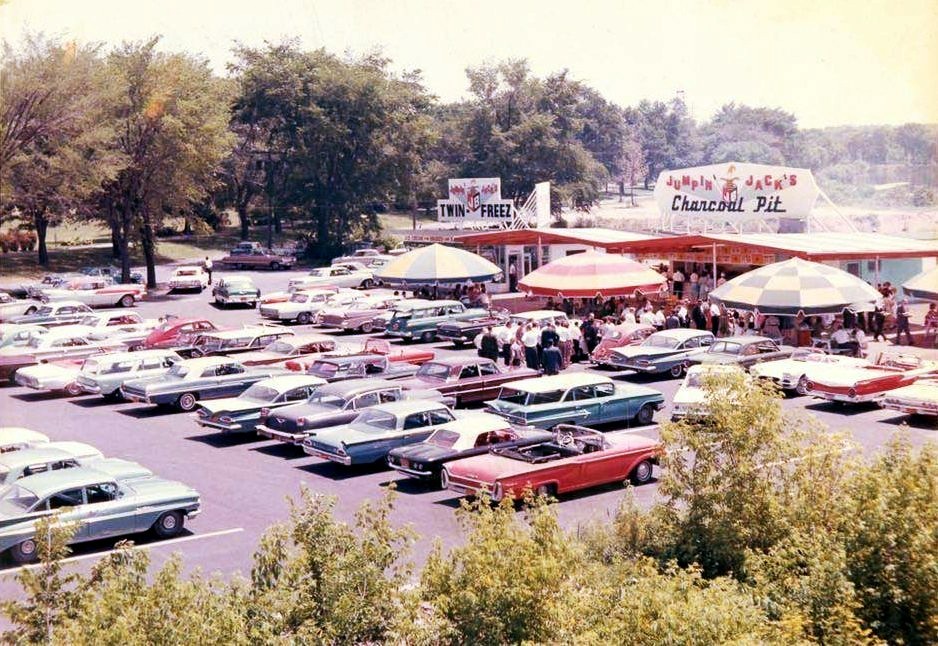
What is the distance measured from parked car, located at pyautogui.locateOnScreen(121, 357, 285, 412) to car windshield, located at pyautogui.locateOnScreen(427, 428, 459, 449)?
7.40 metres

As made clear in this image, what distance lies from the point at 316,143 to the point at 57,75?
34010mm

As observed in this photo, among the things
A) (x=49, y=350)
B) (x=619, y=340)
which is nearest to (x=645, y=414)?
(x=619, y=340)

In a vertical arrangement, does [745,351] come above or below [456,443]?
above

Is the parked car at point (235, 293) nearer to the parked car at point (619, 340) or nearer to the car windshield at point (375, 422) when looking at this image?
the parked car at point (619, 340)

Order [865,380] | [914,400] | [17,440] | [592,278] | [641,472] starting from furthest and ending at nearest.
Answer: [592,278]
[865,380]
[914,400]
[17,440]
[641,472]

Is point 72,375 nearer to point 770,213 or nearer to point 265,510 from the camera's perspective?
point 265,510

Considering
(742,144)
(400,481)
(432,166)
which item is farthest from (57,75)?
(742,144)

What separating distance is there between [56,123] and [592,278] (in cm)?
1794

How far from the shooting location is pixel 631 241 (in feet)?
131

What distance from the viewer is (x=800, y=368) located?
2456cm

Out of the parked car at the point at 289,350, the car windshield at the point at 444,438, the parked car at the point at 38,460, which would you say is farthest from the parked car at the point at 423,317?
the parked car at the point at 38,460

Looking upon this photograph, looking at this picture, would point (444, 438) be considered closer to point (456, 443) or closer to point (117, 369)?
point (456, 443)

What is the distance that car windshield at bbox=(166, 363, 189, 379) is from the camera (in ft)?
81.6

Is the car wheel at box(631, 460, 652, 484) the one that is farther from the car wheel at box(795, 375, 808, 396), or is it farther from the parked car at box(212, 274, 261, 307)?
the parked car at box(212, 274, 261, 307)
